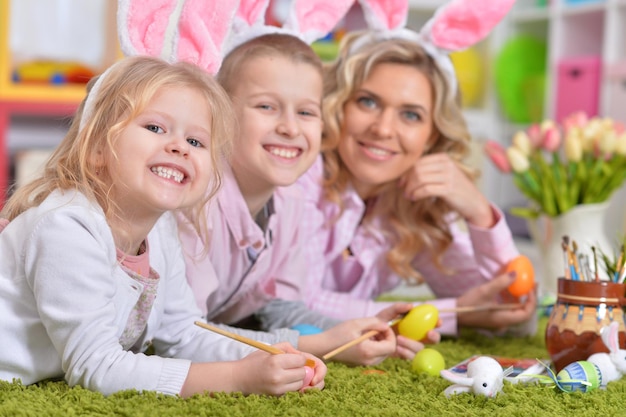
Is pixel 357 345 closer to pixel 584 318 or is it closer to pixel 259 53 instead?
pixel 584 318

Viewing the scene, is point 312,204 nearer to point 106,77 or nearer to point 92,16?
point 106,77

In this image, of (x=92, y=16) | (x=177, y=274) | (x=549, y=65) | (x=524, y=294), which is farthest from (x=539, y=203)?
(x=92, y=16)

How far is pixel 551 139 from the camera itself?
6.38 ft

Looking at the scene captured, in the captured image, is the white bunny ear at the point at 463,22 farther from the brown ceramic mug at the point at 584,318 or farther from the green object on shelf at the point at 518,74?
the green object on shelf at the point at 518,74

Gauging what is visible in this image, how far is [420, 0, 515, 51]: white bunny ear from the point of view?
1605 mm

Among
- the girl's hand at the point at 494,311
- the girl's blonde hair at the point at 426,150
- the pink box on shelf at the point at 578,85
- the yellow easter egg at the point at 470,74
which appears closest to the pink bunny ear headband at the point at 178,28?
the girl's blonde hair at the point at 426,150

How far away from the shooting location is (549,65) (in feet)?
11.2

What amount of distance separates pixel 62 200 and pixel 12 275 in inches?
4.2

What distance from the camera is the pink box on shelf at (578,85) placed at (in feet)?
10.3

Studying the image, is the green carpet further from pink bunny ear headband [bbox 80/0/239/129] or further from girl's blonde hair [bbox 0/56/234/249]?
pink bunny ear headband [bbox 80/0/239/129]

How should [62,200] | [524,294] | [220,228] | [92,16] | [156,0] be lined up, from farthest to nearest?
1. [92,16]
2. [524,294]
3. [220,228]
4. [156,0]
5. [62,200]

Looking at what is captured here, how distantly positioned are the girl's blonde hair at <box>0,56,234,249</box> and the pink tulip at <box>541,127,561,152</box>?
1020 millimetres

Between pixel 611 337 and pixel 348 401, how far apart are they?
1.30 feet

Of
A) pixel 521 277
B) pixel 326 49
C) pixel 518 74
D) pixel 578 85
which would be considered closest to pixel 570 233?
pixel 521 277
